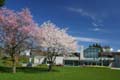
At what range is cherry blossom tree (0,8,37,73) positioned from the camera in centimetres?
3272

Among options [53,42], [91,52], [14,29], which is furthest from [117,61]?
[14,29]

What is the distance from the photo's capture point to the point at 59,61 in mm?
86375

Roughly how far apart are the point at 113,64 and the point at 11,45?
51357mm

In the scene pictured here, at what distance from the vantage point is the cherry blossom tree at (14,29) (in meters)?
32.7

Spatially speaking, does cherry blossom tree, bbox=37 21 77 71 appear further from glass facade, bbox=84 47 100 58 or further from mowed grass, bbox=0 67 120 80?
glass facade, bbox=84 47 100 58

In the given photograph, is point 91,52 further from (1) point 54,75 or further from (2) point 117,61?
(1) point 54,75

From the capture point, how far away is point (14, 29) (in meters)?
32.7

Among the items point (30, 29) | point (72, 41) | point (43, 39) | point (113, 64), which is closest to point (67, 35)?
point (72, 41)

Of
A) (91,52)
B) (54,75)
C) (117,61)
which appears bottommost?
(54,75)

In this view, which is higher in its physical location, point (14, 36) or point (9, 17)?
point (9, 17)

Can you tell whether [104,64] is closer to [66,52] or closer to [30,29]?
[66,52]

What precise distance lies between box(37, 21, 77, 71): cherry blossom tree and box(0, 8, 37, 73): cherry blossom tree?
625cm

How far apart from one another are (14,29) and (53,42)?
31.9 feet

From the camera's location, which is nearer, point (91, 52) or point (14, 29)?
point (14, 29)
